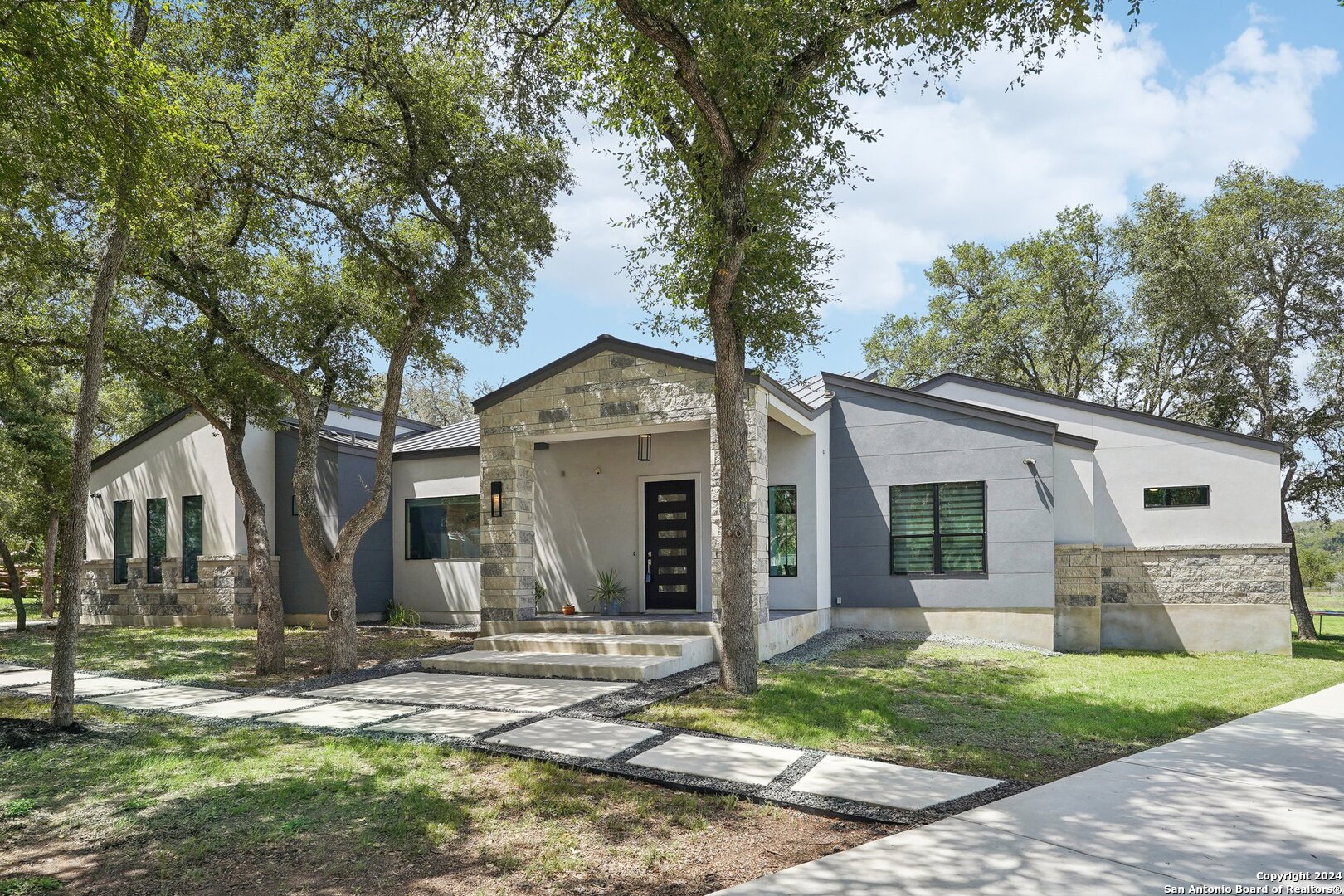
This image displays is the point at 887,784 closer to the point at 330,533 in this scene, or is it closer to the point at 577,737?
the point at 577,737

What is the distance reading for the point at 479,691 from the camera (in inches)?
318

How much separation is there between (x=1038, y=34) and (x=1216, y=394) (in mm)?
13418

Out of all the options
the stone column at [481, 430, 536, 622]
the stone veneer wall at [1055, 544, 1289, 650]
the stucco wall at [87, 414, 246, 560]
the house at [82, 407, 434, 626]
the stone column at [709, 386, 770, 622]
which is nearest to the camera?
the stone column at [709, 386, 770, 622]

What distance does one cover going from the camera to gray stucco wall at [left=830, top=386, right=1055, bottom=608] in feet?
39.6

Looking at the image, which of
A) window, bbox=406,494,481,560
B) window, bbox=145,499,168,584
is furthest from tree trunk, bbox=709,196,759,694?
window, bbox=145,499,168,584

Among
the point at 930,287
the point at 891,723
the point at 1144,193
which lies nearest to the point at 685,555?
the point at 891,723

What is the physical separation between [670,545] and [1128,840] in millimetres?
9090

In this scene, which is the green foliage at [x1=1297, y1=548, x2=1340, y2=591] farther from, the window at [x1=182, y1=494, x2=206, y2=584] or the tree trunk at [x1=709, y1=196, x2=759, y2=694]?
the window at [x1=182, y1=494, x2=206, y2=584]

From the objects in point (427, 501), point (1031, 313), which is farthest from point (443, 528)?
point (1031, 313)

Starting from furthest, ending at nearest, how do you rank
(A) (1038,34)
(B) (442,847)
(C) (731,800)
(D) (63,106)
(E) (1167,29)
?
(E) (1167,29), (A) (1038,34), (D) (63,106), (C) (731,800), (B) (442,847)

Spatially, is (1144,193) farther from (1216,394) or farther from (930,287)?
(930,287)

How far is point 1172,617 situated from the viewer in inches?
515

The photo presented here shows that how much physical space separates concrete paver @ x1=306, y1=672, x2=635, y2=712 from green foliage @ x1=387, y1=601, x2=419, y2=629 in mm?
5746

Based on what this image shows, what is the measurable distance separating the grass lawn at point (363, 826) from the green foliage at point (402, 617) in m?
8.92
